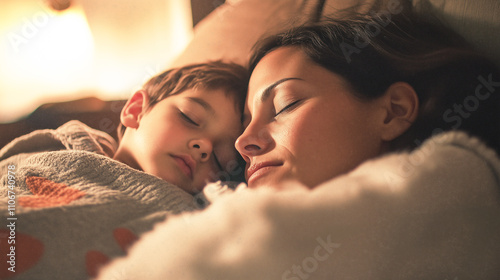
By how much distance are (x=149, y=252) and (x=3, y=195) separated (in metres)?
0.26

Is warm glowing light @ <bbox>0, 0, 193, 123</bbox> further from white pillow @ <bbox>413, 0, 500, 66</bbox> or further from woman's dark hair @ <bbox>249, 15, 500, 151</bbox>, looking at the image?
white pillow @ <bbox>413, 0, 500, 66</bbox>

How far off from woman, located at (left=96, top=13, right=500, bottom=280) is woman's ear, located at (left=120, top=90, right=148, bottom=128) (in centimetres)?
27

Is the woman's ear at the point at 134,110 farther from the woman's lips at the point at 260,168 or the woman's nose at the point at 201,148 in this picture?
the woman's lips at the point at 260,168

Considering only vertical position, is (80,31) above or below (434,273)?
above

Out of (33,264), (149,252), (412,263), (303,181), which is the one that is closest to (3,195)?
(33,264)

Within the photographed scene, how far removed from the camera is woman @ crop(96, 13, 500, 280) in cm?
31

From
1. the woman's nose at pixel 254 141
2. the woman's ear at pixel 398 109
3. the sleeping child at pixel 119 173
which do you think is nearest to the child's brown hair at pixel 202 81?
the sleeping child at pixel 119 173

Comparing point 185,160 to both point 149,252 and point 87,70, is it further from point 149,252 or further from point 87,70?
point 87,70

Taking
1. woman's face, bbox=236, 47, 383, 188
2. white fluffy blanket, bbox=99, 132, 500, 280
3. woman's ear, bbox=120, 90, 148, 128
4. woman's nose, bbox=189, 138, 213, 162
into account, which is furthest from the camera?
woman's ear, bbox=120, 90, 148, 128

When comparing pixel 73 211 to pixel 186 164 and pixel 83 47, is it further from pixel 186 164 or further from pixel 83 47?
pixel 83 47

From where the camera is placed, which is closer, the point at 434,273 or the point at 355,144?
the point at 434,273

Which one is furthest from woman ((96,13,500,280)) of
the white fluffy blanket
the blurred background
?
the blurred background

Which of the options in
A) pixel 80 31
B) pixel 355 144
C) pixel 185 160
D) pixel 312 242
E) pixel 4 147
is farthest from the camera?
pixel 80 31

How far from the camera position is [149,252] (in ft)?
1.15
